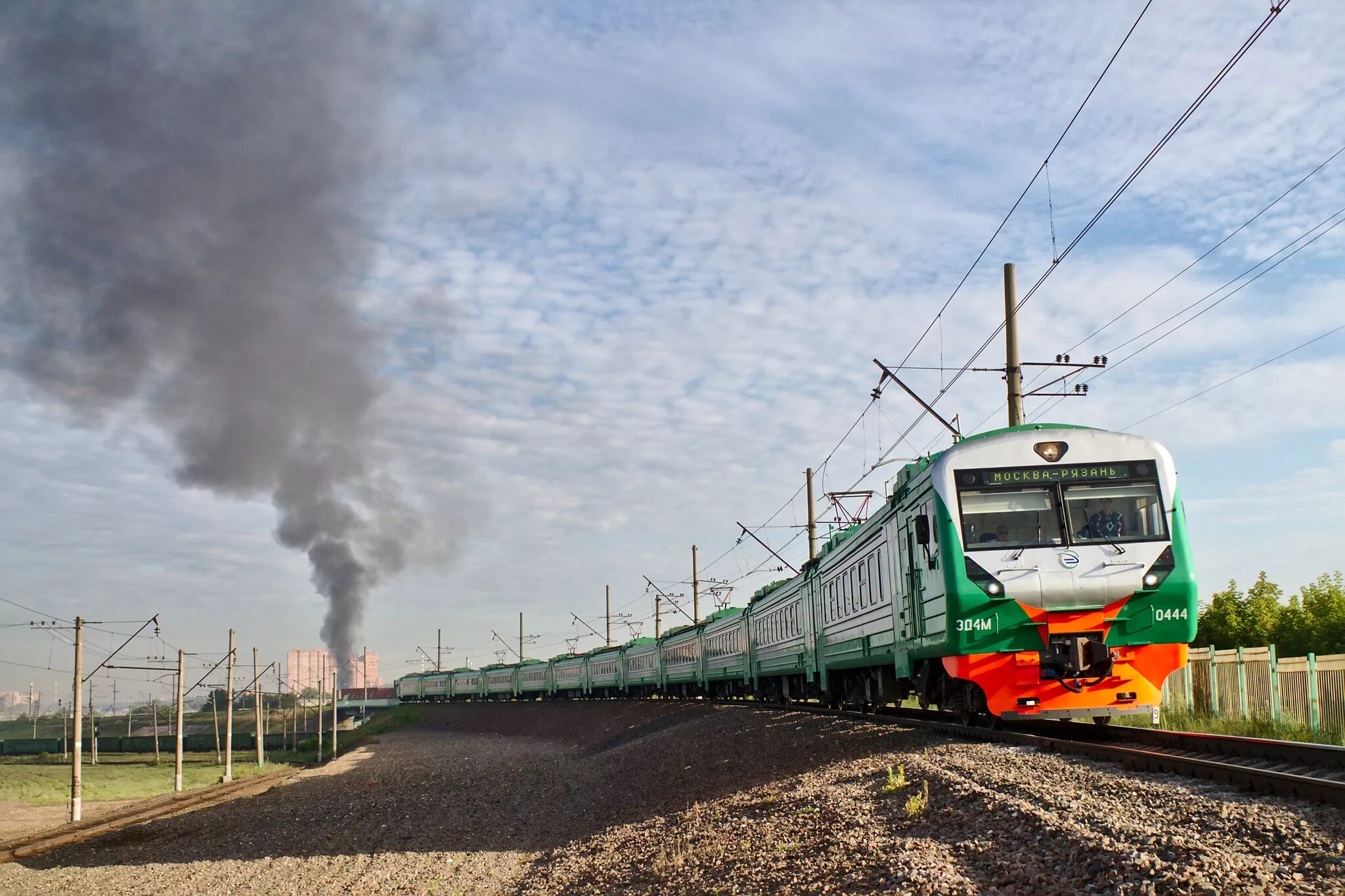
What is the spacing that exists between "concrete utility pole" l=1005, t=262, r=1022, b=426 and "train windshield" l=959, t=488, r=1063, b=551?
5.52m

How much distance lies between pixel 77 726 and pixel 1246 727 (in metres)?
33.2

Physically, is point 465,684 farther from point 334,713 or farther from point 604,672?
point 604,672

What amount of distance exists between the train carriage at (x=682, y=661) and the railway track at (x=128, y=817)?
54.0 ft

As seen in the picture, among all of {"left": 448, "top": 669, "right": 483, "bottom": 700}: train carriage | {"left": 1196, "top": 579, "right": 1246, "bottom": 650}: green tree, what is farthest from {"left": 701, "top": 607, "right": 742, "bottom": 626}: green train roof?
{"left": 448, "top": 669, "right": 483, "bottom": 700}: train carriage

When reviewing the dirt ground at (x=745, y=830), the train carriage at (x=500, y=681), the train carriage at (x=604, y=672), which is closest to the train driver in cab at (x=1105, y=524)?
the dirt ground at (x=745, y=830)

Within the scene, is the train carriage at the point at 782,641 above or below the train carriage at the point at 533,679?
above

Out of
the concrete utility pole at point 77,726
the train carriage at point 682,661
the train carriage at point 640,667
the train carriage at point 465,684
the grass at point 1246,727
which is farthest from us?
the train carriage at point 465,684

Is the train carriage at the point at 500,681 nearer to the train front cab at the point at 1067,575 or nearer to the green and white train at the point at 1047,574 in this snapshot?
the green and white train at the point at 1047,574

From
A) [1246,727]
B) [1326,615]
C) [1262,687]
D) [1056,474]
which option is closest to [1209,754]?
[1056,474]

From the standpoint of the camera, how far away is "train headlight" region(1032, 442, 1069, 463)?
13.8 m

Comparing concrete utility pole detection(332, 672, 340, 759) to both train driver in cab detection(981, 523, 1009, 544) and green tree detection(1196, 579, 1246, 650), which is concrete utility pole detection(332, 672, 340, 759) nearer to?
green tree detection(1196, 579, 1246, 650)

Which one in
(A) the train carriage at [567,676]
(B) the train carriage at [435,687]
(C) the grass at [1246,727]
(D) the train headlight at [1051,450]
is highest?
(D) the train headlight at [1051,450]

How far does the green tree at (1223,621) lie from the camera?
28.4m

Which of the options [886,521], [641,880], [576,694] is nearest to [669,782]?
[886,521]
